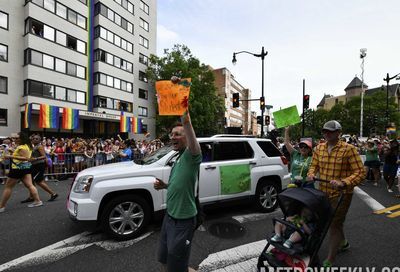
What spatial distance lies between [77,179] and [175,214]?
2.56 metres

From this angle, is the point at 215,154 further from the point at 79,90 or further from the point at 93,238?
the point at 79,90

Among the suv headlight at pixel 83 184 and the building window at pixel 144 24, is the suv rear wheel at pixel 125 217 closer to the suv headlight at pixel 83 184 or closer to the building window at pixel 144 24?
the suv headlight at pixel 83 184

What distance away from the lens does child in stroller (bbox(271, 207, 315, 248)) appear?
2.70 meters

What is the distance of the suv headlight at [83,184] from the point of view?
387cm

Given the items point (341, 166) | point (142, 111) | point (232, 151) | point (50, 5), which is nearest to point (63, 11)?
point (50, 5)

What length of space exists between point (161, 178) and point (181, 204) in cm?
203

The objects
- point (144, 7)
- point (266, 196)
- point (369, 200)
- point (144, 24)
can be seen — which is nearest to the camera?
point (266, 196)

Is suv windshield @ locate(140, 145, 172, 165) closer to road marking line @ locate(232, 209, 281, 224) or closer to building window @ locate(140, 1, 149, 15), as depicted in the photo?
road marking line @ locate(232, 209, 281, 224)

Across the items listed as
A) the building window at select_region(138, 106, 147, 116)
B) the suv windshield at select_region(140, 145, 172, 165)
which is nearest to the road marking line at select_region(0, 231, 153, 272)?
the suv windshield at select_region(140, 145, 172, 165)

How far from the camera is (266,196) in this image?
5.51 m

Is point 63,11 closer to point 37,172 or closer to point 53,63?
point 53,63

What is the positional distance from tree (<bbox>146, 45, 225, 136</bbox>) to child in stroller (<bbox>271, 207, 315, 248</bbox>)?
1176 inches

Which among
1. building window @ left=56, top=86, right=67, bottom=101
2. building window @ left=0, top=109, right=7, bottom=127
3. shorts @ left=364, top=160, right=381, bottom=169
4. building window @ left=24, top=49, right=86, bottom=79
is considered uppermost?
building window @ left=24, top=49, right=86, bottom=79

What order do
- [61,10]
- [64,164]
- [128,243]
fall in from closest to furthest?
→ 1. [128,243]
2. [64,164]
3. [61,10]
